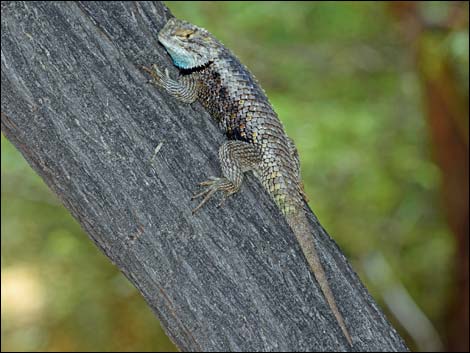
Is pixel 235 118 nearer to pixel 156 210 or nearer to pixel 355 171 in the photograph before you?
pixel 156 210

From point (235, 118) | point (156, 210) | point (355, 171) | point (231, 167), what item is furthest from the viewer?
point (355, 171)

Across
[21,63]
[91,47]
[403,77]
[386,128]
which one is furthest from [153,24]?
[403,77]

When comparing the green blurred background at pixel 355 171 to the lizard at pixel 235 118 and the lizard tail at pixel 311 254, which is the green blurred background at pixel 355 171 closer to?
the lizard at pixel 235 118

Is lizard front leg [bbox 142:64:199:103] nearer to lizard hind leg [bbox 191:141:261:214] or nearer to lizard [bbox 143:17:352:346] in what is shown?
lizard [bbox 143:17:352:346]

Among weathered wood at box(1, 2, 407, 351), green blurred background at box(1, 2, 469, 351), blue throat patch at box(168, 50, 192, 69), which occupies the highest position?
green blurred background at box(1, 2, 469, 351)

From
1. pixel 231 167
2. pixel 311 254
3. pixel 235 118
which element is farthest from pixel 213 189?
pixel 235 118

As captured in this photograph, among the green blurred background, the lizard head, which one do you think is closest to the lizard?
the lizard head

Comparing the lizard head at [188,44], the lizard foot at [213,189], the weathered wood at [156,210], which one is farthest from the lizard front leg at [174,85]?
the lizard foot at [213,189]

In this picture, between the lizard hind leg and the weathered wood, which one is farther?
the lizard hind leg

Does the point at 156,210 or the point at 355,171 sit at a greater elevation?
the point at 355,171
